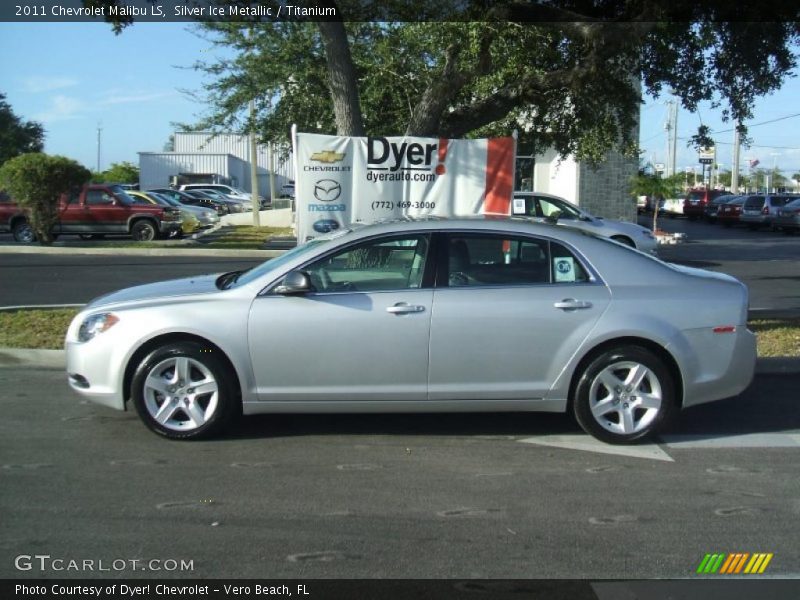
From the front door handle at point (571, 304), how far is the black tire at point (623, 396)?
1.22ft

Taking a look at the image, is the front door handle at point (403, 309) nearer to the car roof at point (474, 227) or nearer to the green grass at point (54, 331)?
the car roof at point (474, 227)

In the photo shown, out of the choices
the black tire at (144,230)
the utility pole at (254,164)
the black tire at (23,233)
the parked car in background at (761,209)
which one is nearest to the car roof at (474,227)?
the utility pole at (254,164)

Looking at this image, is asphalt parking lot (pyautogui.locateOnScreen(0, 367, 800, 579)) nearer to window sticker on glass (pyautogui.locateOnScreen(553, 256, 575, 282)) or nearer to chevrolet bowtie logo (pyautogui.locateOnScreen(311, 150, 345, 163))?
window sticker on glass (pyautogui.locateOnScreen(553, 256, 575, 282))

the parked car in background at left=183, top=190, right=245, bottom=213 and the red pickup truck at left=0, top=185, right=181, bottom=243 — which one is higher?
the parked car in background at left=183, top=190, right=245, bottom=213

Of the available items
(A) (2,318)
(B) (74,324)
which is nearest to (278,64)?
(A) (2,318)

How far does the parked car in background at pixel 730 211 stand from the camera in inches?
1433

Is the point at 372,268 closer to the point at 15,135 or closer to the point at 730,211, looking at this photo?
the point at 730,211

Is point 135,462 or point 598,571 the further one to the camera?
point 135,462

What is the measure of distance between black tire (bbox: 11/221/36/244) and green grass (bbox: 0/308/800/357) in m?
13.3

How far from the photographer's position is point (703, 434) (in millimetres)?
6457

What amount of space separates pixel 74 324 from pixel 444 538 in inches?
129

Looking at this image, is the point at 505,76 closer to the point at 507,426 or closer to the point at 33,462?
the point at 507,426

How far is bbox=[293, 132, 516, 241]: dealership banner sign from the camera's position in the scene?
1103 cm

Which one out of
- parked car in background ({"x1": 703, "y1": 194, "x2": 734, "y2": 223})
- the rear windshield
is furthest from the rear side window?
parked car in background ({"x1": 703, "y1": 194, "x2": 734, "y2": 223})
